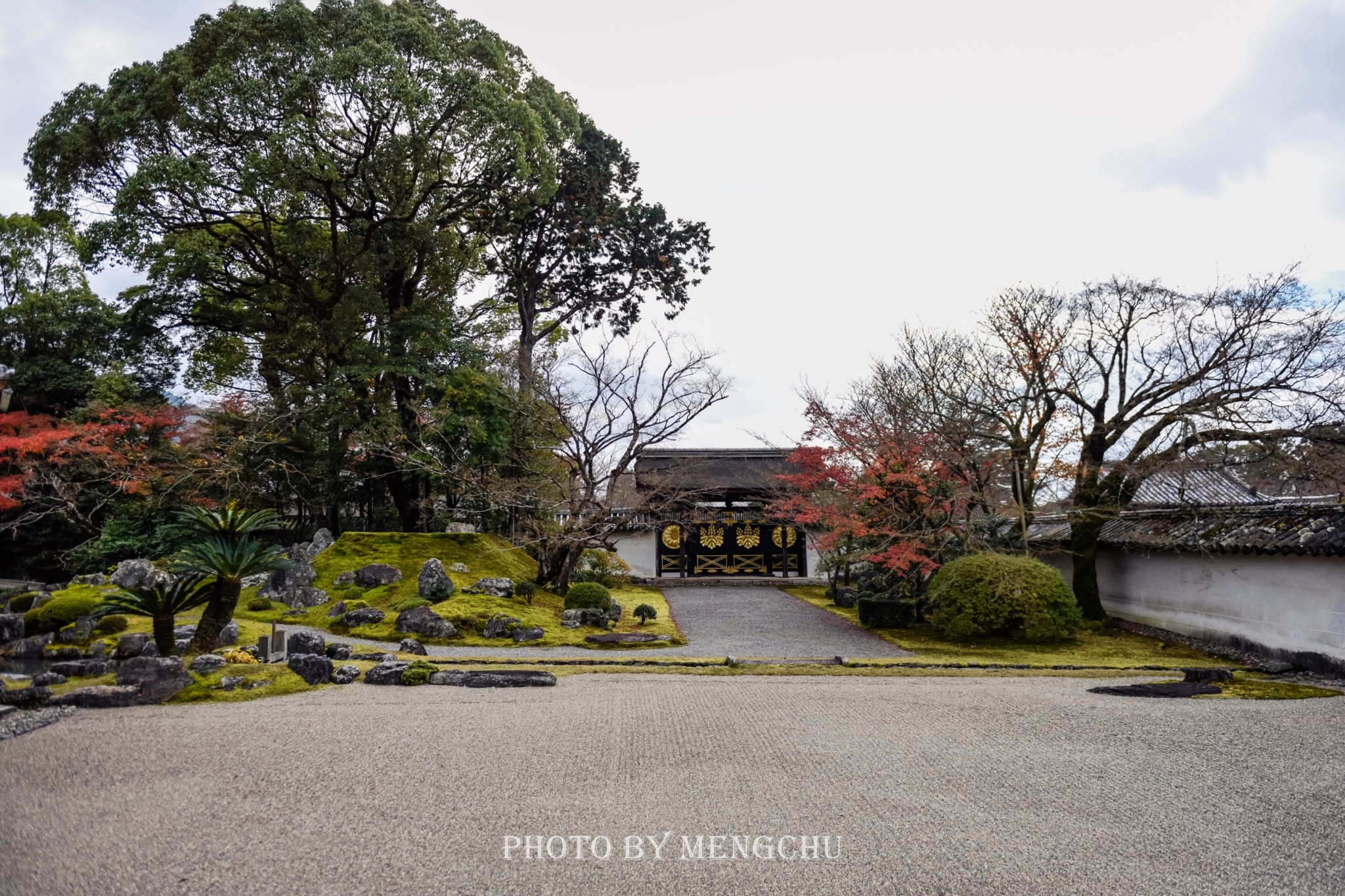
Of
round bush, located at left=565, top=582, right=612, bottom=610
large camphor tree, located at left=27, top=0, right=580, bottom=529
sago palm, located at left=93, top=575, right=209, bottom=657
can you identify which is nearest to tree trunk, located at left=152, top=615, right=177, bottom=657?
sago palm, located at left=93, top=575, right=209, bottom=657

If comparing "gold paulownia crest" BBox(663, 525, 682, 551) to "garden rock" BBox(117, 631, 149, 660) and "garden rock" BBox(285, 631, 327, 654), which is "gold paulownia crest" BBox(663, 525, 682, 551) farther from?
"garden rock" BBox(117, 631, 149, 660)

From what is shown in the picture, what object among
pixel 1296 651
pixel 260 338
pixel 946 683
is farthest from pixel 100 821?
pixel 260 338

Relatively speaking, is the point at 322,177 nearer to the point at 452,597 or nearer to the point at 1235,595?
the point at 452,597

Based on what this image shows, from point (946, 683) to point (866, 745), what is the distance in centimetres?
315

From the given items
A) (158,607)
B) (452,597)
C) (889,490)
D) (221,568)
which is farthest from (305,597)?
(889,490)

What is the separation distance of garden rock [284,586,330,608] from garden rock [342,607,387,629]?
55.7 inches

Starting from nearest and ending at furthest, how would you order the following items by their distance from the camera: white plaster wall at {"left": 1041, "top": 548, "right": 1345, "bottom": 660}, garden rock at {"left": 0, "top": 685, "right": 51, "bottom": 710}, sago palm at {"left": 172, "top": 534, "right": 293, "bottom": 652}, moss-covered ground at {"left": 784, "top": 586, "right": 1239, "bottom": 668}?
garden rock at {"left": 0, "top": 685, "right": 51, "bottom": 710} < sago palm at {"left": 172, "top": 534, "right": 293, "bottom": 652} < white plaster wall at {"left": 1041, "top": 548, "right": 1345, "bottom": 660} < moss-covered ground at {"left": 784, "top": 586, "right": 1239, "bottom": 668}

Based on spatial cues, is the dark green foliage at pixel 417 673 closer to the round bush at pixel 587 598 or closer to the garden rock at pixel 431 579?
the garden rock at pixel 431 579

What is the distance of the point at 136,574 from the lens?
1334 cm

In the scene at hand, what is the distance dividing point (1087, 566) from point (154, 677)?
13.8 meters

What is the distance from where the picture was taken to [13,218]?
21375mm

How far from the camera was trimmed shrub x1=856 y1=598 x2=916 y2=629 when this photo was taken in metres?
13.5

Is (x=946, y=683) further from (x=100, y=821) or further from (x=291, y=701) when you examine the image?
(x=100, y=821)

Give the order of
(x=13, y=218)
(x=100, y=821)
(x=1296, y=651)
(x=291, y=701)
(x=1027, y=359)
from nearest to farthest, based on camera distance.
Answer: (x=100, y=821) < (x=291, y=701) < (x=1296, y=651) < (x=1027, y=359) < (x=13, y=218)
